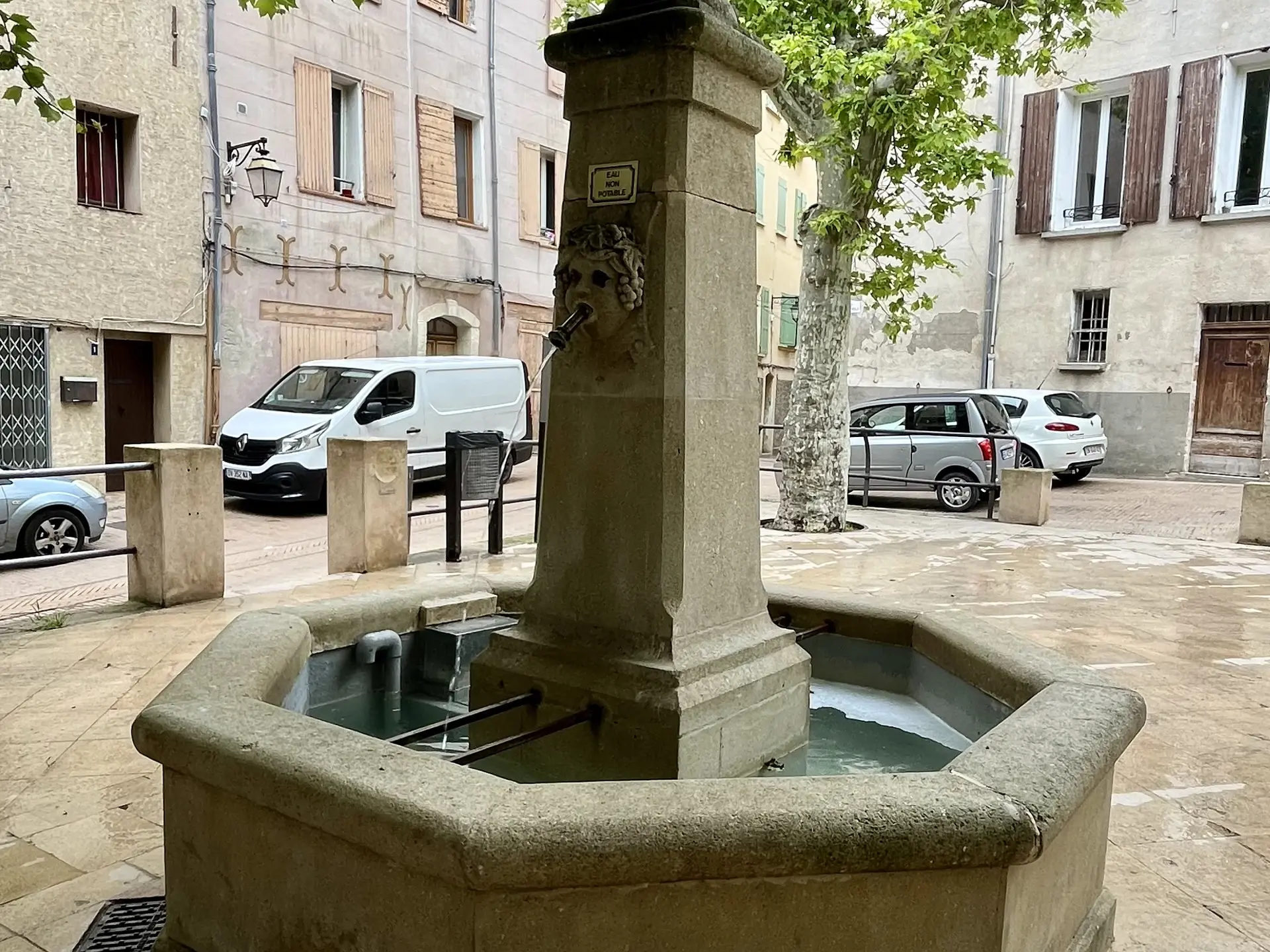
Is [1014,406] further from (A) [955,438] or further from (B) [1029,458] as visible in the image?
(A) [955,438]

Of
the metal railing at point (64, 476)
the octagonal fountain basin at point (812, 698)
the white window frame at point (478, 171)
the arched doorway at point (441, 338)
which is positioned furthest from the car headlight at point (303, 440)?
the octagonal fountain basin at point (812, 698)

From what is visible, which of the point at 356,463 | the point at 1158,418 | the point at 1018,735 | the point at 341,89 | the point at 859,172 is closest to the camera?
the point at 1018,735

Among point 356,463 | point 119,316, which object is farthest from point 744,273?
point 119,316

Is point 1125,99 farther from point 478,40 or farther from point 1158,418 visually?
point 478,40

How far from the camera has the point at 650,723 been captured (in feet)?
8.32

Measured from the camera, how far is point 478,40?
17516mm

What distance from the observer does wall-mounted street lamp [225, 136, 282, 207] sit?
13461mm

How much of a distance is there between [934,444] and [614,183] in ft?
36.6

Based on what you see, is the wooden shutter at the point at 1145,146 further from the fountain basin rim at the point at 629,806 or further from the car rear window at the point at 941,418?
the fountain basin rim at the point at 629,806

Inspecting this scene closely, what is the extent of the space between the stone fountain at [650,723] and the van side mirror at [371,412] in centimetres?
946

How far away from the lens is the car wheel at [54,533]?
838cm

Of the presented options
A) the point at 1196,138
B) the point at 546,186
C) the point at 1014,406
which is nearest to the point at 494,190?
the point at 546,186

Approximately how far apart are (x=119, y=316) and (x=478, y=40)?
8252 mm

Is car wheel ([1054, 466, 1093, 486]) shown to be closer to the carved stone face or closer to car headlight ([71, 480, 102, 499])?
car headlight ([71, 480, 102, 499])
